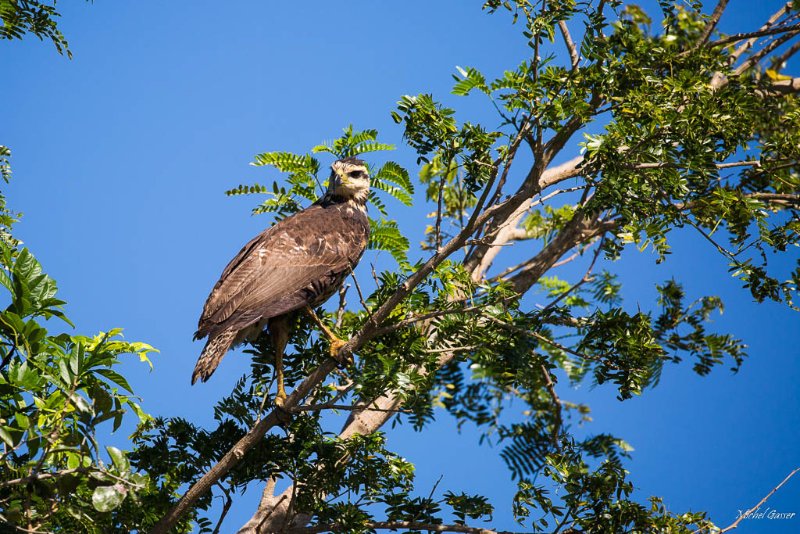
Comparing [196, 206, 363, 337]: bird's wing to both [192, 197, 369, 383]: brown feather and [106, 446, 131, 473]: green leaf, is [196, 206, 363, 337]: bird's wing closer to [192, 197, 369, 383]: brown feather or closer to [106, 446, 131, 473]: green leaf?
[192, 197, 369, 383]: brown feather

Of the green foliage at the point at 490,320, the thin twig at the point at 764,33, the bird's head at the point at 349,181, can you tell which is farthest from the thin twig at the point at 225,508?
the thin twig at the point at 764,33

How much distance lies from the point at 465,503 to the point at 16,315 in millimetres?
2960

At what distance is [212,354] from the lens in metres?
5.39

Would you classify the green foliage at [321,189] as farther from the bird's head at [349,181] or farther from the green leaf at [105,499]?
the green leaf at [105,499]

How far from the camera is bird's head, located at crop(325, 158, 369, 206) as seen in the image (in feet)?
22.9

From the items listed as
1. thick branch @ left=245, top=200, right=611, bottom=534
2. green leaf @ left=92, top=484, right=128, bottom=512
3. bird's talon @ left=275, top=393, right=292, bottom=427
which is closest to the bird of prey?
bird's talon @ left=275, top=393, right=292, bottom=427

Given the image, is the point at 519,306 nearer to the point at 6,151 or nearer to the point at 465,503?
the point at 465,503

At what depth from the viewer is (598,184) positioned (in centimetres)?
489

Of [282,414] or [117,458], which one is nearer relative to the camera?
[117,458]

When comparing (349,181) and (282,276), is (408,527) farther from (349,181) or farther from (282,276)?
(349,181)

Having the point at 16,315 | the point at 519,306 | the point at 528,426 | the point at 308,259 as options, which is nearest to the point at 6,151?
the point at 16,315

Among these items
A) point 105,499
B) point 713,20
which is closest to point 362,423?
point 105,499

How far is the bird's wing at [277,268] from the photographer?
5684mm

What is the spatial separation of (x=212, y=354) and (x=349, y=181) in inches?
89.6
